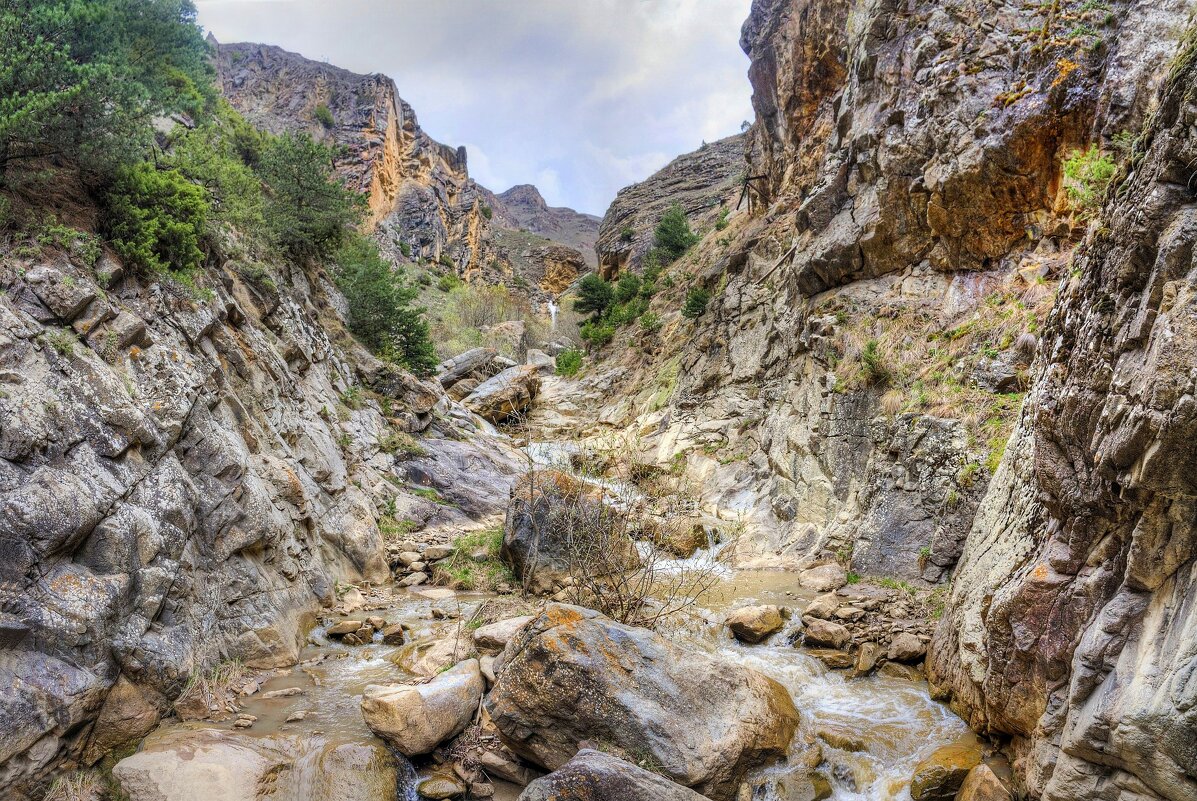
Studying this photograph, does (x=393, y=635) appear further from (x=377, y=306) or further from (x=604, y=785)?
(x=377, y=306)

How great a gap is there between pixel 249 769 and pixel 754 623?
617 centimetres

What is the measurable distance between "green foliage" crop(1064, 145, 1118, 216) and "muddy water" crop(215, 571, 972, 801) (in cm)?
939

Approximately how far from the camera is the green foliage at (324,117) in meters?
52.4

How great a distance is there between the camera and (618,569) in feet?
27.4

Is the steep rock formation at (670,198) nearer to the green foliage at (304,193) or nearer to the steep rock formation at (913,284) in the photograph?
the steep rock formation at (913,284)

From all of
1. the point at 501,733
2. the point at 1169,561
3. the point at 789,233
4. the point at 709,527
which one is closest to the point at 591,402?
the point at 789,233

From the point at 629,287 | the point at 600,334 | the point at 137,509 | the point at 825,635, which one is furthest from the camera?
the point at 629,287

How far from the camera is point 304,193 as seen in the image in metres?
18.5

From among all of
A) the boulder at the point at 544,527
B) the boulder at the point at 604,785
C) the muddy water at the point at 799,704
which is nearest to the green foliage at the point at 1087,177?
the muddy water at the point at 799,704

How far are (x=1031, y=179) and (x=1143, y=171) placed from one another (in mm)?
9557

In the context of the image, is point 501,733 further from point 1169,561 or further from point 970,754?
point 1169,561

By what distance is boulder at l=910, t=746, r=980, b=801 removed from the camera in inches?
201

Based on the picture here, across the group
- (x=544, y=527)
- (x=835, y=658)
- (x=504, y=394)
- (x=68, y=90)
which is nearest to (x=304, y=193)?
(x=504, y=394)

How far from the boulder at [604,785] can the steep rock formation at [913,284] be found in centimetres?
657
